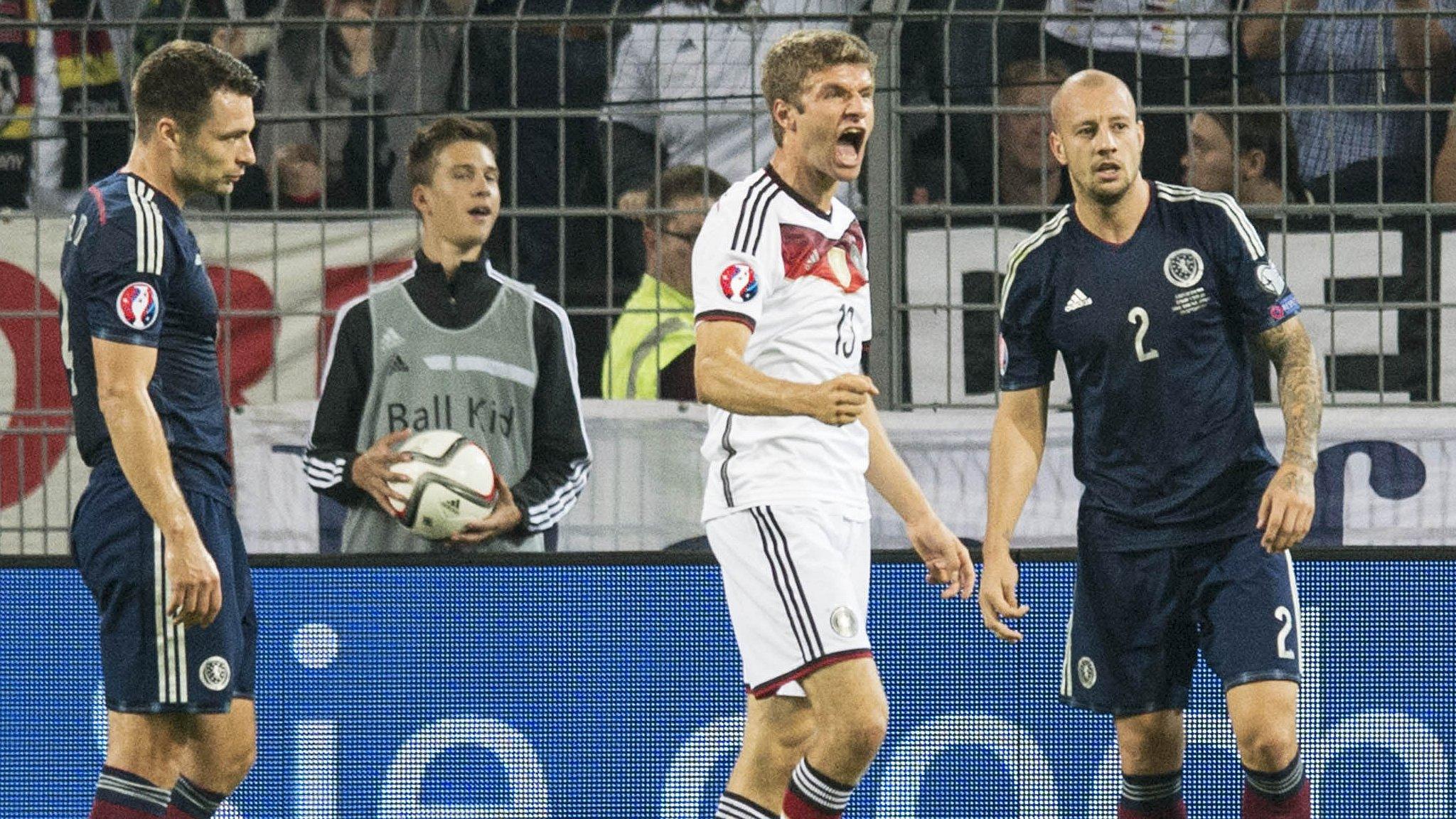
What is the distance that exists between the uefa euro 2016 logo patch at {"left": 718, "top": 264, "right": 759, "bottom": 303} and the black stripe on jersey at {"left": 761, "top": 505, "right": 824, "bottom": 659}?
18.8 inches

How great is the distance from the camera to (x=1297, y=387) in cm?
478

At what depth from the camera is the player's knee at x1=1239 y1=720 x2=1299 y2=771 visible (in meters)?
4.61

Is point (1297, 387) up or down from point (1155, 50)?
down

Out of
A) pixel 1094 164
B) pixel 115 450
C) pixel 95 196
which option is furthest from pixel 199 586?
pixel 1094 164

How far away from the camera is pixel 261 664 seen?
19.0 feet

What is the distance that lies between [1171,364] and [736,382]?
1.19m

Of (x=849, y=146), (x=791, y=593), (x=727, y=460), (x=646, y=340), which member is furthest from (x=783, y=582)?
(x=646, y=340)

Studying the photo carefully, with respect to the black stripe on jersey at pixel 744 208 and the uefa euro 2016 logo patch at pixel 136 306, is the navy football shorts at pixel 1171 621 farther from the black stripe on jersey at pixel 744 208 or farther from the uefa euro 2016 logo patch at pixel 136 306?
the uefa euro 2016 logo patch at pixel 136 306

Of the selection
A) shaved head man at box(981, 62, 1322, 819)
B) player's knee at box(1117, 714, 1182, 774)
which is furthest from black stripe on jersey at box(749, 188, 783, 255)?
player's knee at box(1117, 714, 1182, 774)

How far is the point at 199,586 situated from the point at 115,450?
0.35m

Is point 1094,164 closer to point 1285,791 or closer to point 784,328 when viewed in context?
point 784,328

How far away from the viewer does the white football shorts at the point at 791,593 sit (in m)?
4.43

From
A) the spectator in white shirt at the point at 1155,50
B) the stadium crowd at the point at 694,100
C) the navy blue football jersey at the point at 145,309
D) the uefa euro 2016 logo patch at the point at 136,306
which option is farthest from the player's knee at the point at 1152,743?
the uefa euro 2016 logo patch at the point at 136,306

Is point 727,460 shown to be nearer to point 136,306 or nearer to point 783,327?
point 783,327
